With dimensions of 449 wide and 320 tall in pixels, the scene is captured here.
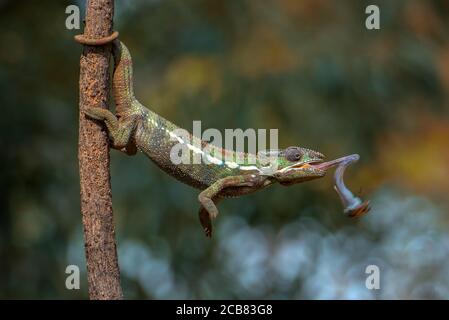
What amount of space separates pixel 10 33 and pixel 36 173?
4.05 ft

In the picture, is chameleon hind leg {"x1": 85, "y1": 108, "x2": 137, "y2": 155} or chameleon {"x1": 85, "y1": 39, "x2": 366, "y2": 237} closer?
chameleon hind leg {"x1": 85, "y1": 108, "x2": 137, "y2": 155}

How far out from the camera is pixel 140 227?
7262mm

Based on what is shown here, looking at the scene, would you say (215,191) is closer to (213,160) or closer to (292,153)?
(213,160)

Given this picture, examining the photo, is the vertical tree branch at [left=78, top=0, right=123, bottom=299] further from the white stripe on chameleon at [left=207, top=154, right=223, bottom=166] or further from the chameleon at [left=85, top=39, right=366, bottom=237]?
the white stripe on chameleon at [left=207, top=154, right=223, bottom=166]

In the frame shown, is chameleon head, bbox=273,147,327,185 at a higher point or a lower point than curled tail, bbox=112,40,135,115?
lower

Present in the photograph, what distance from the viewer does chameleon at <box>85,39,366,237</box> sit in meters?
3.40

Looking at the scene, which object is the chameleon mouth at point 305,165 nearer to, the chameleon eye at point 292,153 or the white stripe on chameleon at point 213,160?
the chameleon eye at point 292,153

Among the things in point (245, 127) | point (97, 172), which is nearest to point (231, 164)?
point (97, 172)

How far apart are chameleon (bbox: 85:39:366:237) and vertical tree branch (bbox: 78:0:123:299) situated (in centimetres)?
18

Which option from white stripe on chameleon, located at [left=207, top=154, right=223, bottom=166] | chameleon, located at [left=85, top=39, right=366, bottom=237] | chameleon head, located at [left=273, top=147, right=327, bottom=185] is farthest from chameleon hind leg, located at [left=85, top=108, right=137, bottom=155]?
chameleon head, located at [left=273, top=147, right=327, bottom=185]

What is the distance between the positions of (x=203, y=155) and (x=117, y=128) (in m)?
0.34

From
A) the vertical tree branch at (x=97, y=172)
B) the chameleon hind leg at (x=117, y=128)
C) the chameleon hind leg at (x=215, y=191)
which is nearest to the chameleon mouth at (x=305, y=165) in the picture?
the chameleon hind leg at (x=215, y=191)

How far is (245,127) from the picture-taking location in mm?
6797

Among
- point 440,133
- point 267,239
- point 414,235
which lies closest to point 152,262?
point 267,239
